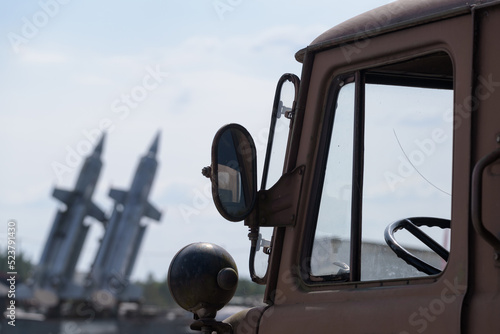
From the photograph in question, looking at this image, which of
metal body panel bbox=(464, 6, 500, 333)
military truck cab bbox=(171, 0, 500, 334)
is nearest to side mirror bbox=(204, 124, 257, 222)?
military truck cab bbox=(171, 0, 500, 334)

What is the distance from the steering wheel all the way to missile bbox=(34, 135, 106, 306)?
4082cm

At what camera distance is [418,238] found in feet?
8.82

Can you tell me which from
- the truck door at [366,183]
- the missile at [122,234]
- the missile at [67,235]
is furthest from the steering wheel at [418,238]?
the missile at [67,235]

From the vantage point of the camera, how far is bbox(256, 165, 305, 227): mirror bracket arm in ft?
8.83

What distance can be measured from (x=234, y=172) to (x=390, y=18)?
0.73 m

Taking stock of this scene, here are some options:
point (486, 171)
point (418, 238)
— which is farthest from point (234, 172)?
point (486, 171)

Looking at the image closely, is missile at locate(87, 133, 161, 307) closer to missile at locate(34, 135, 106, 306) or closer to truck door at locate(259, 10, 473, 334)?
missile at locate(34, 135, 106, 306)

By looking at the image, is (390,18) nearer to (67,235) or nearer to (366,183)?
(366,183)

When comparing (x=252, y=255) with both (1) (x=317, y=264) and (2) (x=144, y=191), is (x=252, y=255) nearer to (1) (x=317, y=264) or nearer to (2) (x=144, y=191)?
(1) (x=317, y=264)

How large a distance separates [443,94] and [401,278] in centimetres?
67

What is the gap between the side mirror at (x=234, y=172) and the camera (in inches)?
104

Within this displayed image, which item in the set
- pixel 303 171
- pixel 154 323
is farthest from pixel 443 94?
pixel 154 323

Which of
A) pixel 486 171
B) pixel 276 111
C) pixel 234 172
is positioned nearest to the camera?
pixel 486 171

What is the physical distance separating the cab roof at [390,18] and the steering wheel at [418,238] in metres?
0.63
